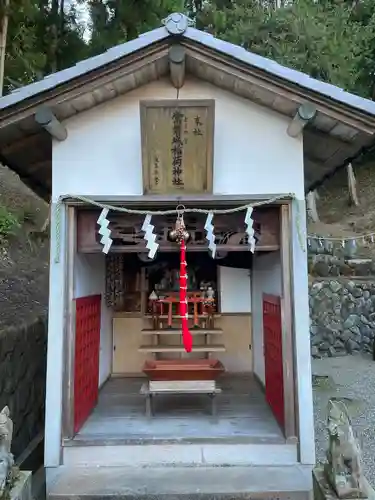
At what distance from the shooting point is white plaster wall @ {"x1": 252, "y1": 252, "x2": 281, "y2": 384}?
6.37 meters

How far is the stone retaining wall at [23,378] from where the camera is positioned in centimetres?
520

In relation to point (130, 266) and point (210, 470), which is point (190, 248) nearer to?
point (210, 470)

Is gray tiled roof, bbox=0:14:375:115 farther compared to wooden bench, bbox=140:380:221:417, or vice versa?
wooden bench, bbox=140:380:221:417

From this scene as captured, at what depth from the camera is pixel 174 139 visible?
A: 4.91 metres

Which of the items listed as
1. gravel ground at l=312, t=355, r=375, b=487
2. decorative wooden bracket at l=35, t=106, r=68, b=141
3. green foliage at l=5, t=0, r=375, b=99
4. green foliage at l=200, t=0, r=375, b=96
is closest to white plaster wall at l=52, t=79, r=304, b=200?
decorative wooden bracket at l=35, t=106, r=68, b=141

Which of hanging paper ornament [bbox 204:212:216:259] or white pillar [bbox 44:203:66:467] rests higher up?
hanging paper ornament [bbox 204:212:216:259]

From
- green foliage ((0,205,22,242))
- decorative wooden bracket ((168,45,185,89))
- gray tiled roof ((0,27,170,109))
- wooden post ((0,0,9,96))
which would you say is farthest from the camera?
green foliage ((0,205,22,242))

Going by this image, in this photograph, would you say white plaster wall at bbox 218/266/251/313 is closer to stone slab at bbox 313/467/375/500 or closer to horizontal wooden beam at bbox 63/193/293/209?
horizontal wooden beam at bbox 63/193/293/209

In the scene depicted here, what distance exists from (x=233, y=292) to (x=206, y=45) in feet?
17.2

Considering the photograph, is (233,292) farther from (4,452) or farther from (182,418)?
(4,452)

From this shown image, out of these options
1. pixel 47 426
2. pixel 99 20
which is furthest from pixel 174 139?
pixel 99 20

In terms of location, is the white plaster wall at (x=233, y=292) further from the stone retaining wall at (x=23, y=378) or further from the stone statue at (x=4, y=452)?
the stone statue at (x=4, y=452)

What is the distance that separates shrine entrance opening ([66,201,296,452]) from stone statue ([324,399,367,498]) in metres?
1.17

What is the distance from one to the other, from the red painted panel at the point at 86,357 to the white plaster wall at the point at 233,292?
2.63 meters
